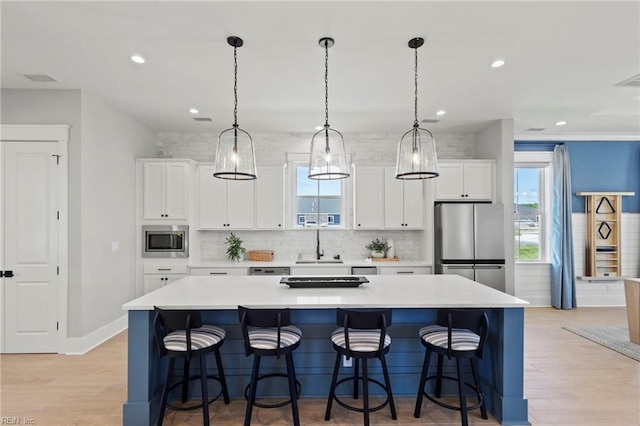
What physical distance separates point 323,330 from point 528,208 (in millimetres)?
5010

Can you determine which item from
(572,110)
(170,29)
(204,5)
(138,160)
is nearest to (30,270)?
(138,160)

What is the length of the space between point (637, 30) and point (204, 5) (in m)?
3.18

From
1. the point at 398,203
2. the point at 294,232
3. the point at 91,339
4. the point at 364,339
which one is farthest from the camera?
A: the point at 294,232

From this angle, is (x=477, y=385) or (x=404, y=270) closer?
(x=477, y=385)

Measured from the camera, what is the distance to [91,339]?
12.6ft

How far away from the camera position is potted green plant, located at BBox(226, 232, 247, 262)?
5.12 m

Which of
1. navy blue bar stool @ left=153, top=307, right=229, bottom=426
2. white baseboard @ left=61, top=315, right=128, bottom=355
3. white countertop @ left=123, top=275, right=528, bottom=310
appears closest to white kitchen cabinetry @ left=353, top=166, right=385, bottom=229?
white countertop @ left=123, top=275, right=528, bottom=310

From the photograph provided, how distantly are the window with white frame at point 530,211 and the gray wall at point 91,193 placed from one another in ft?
20.6

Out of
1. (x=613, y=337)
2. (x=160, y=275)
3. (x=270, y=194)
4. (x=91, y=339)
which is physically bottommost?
(x=613, y=337)

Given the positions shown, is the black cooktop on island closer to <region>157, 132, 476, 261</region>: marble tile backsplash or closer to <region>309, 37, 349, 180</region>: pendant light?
<region>309, 37, 349, 180</region>: pendant light

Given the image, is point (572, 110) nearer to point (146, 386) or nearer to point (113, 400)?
point (146, 386)

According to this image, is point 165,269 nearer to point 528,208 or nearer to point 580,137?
Result: point 528,208

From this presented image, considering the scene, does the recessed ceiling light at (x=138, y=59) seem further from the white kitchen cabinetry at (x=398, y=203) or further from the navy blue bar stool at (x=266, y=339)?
the white kitchen cabinetry at (x=398, y=203)

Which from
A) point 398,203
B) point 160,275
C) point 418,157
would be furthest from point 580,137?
point 160,275
